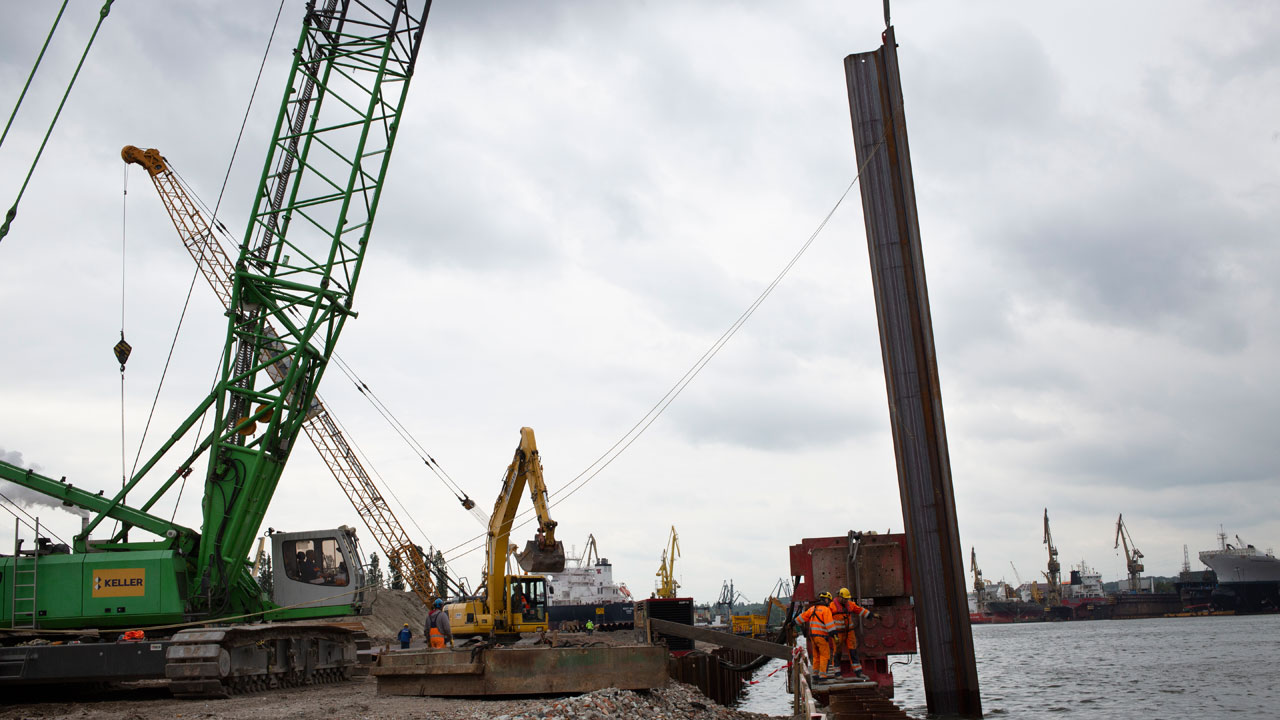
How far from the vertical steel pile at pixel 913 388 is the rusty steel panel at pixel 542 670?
504cm

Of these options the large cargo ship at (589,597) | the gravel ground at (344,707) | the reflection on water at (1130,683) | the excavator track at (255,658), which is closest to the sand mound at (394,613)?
the large cargo ship at (589,597)

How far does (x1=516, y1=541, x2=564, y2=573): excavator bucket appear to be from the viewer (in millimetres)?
19422

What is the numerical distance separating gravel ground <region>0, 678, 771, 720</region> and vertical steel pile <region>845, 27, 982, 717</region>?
3.98 m

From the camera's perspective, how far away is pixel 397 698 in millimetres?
14047

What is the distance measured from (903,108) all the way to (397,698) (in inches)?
504

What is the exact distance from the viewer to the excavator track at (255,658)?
14.1 meters

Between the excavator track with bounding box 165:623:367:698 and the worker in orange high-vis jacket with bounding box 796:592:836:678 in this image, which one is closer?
the worker in orange high-vis jacket with bounding box 796:592:836:678

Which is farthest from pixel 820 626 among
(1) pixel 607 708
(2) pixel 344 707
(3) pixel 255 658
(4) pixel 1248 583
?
(4) pixel 1248 583

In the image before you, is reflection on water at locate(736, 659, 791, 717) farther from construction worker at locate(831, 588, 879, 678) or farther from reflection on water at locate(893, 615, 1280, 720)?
construction worker at locate(831, 588, 879, 678)

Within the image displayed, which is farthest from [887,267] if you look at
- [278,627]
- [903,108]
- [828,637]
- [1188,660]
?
[1188,660]

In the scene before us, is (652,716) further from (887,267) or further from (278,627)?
(887,267)

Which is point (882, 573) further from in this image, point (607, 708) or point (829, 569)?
point (607, 708)

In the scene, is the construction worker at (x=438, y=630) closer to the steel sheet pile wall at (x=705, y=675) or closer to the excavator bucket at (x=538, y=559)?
the excavator bucket at (x=538, y=559)

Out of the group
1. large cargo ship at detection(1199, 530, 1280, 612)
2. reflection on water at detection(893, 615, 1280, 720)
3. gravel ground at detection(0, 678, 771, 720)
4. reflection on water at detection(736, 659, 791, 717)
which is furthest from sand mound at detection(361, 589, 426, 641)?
large cargo ship at detection(1199, 530, 1280, 612)
